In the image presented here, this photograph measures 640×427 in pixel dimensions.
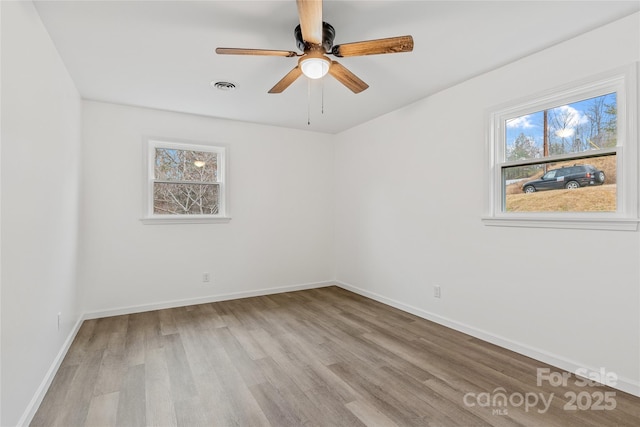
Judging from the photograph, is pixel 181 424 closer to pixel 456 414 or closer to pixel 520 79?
pixel 456 414

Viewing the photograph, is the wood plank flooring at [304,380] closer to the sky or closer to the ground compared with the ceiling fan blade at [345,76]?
closer to the ground

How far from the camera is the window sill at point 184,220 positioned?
3886 millimetres

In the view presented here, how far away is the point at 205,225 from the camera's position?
166 inches

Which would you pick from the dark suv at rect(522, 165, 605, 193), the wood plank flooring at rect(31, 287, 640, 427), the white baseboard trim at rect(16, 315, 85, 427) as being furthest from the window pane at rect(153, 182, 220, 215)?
the dark suv at rect(522, 165, 605, 193)

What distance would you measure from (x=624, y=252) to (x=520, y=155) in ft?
3.53

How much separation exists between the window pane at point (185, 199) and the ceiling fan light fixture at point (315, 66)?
265cm

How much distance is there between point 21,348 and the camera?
69.5 inches

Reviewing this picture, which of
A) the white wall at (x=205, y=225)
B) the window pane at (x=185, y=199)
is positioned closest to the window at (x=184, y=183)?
the window pane at (x=185, y=199)

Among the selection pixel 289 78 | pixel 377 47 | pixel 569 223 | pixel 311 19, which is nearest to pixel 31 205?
pixel 289 78

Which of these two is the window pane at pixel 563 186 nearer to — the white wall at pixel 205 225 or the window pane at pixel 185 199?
the white wall at pixel 205 225

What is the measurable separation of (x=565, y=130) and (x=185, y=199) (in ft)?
13.7

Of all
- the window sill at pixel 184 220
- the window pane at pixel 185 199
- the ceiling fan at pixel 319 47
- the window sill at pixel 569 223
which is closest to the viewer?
the ceiling fan at pixel 319 47

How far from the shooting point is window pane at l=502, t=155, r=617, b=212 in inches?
89.4

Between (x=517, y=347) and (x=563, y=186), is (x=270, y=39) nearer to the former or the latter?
(x=563, y=186)
